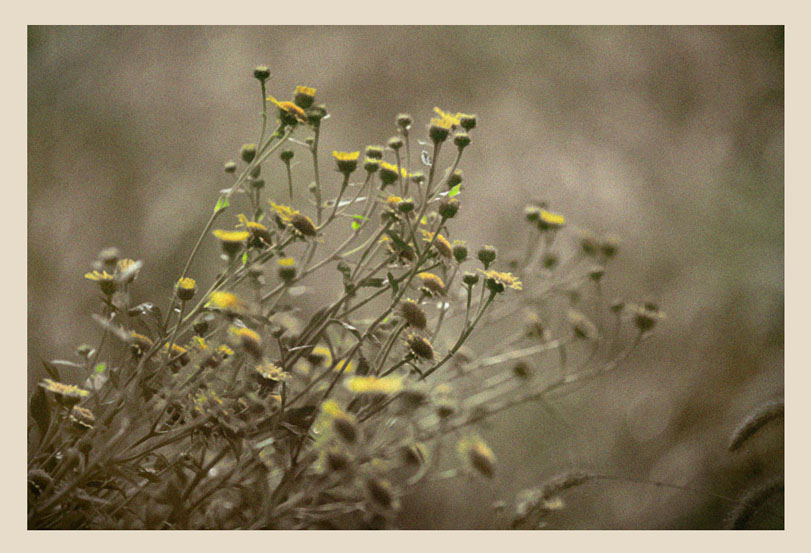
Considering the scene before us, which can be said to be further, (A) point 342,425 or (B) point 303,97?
(B) point 303,97

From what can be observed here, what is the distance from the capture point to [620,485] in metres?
1.44

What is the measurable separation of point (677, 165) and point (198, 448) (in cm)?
135

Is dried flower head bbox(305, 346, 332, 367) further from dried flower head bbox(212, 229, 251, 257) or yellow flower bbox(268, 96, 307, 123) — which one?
yellow flower bbox(268, 96, 307, 123)

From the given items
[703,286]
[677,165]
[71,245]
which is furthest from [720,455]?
[71,245]

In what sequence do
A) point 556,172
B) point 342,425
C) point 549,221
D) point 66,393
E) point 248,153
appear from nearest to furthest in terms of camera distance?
1. point 342,425
2. point 66,393
3. point 248,153
4. point 549,221
5. point 556,172

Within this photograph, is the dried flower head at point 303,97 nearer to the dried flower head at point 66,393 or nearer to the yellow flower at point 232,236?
the yellow flower at point 232,236

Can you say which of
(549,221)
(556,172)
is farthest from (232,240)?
(556,172)

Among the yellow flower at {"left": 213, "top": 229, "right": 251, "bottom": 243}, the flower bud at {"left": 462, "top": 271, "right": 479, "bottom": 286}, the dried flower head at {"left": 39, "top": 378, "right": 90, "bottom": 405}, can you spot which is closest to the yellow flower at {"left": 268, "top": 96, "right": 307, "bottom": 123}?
the yellow flower at {"left": 213, "top": 229, "right": 251, "bottom": 243}

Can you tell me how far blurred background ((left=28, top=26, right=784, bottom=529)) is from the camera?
1.17 metres

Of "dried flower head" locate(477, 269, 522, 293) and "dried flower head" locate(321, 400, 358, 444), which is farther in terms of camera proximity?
"dried flower head" locate(477, 269, 522, 293)

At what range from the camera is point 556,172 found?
1633 mm

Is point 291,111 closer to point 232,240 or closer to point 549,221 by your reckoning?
point 232,240

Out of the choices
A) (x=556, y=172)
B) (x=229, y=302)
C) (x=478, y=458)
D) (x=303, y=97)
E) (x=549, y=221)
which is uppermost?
(x=556, y=172)

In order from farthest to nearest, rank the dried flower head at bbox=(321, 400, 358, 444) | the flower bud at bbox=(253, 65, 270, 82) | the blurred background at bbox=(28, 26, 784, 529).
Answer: the blurred background at bbox=(28, 26, 784, 529)
the flower bud at bbox=(253, 65, 270, 82)
the dried flower head at bbox=(321, 400, 358, 444)
